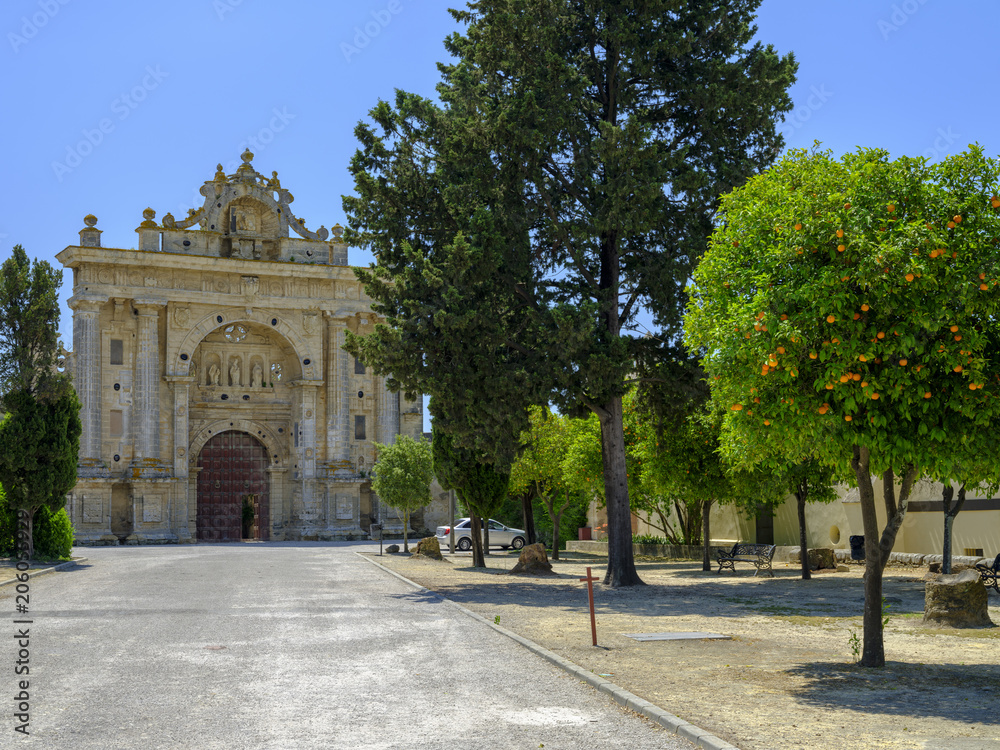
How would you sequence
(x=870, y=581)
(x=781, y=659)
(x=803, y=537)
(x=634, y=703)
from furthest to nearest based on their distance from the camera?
(x=803, y=537)
(x=781, y=659)
(x=870, y=581)
(x=634, y=703)

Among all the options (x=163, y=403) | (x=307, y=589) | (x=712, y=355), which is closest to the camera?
(x=712, y=355)

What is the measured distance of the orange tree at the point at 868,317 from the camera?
907 centimetres

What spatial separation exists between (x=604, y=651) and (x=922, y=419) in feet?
15.6

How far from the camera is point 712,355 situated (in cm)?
1036

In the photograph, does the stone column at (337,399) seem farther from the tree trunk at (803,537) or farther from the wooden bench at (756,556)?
the tree trunk at (803,537)

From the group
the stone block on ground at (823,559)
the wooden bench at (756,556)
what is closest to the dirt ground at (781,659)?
the wooden bench at (756,556)

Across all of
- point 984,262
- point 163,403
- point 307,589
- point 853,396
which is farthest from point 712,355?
point 163,403

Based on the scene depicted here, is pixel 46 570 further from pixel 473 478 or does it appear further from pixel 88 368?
pixel 88 368

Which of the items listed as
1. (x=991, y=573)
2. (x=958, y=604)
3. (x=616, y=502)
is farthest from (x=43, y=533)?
(x=991, y=573)

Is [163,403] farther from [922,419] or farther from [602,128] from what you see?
[922,419]

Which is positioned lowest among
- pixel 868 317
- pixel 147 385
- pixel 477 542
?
pixel 477 542

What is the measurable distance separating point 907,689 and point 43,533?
90.6 feet

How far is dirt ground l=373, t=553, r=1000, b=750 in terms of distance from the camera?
301 inches

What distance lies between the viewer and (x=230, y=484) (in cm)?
5362
